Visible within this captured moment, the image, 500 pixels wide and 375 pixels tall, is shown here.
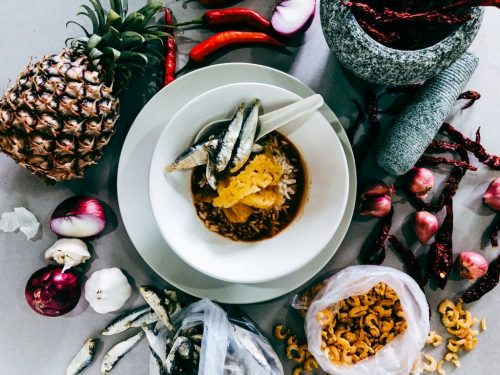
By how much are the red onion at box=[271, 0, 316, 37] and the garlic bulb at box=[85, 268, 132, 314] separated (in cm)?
96

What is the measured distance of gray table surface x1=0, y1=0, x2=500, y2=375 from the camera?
52.9 inches

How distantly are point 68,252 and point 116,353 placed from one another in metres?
0.39

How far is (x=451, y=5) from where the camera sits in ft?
3.31

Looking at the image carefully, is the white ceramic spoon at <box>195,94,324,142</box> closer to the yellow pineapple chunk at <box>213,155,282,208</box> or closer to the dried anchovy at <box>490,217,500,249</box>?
the yellow pineapple chunk at <box>213,155,282,208</box>

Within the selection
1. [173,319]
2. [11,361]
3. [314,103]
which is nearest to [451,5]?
[314,103]

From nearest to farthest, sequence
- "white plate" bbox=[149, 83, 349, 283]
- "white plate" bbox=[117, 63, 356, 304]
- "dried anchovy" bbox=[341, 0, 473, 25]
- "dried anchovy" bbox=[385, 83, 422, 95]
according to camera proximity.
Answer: "dried anchovy" bbox=[341, 0, 473, 25], "white plate" bbox=[149, 83, 349, 283], "white plate" bbox=[117, 63, 356, 304], "dried anchovy" bbox=[385, 83, 422, 95]

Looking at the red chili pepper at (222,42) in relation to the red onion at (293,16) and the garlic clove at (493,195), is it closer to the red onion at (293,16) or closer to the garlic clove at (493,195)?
the red onion at (293,16)

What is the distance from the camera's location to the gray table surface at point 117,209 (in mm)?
1343

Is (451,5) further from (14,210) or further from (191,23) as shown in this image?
(14,210)

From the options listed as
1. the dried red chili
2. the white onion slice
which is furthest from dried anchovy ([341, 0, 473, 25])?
the white onion slice

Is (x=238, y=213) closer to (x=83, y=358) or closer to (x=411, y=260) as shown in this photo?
(x=411, y=260)

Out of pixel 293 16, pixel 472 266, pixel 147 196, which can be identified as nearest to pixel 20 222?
pixel 147 196

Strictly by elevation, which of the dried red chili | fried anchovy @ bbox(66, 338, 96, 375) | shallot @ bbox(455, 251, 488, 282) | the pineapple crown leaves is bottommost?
fried anchovy @ bbox(66, 338, 96, 375)

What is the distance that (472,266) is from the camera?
4.47ft
